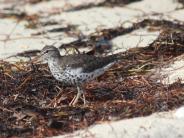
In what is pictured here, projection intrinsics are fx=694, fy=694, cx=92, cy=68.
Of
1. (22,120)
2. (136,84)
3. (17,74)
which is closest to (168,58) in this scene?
(136,84)

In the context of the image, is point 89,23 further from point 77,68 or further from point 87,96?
point 77,68

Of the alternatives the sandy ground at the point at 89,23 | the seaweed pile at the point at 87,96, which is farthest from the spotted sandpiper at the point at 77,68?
the sandy ground at the point at 89,23

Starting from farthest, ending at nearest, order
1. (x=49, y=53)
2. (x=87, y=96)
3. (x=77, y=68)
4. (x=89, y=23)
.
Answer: (x=89, y=23) → (x=49, y=53) → (x=87, y=96) → (x=77, y=68)

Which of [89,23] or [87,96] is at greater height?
[87,96]

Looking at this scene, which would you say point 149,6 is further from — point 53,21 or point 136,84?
point 136,84

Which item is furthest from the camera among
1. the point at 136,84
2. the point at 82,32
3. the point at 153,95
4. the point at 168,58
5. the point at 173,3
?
the point at 173,3

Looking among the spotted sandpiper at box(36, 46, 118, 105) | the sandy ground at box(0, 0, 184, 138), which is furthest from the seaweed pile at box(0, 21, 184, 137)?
the sandy ground at box(0, 0, 184, 138)

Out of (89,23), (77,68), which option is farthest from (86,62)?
(89,23)

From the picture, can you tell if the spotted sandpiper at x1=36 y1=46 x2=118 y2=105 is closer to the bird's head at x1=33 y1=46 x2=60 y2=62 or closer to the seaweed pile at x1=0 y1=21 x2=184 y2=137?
the bird's head at x1=33 y1=46 x2=60 y2=62

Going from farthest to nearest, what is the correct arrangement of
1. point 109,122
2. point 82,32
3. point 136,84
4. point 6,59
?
point 82,32
point 6,59
point 136,84
point 109,122

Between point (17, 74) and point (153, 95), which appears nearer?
point (153, 95)

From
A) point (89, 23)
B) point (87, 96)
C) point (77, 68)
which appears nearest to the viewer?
point (77, 68)
